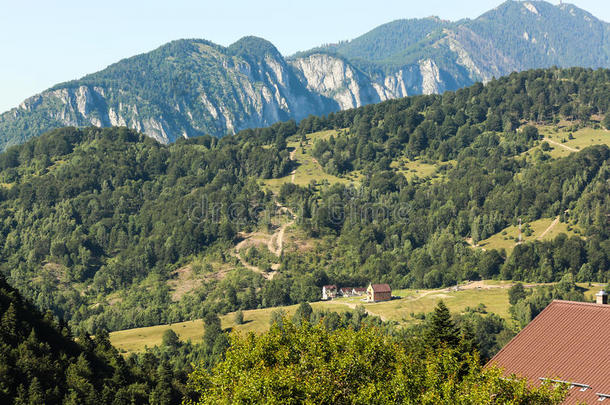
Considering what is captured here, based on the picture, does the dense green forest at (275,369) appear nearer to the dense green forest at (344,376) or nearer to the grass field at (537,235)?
the dense green forest at (344,376)

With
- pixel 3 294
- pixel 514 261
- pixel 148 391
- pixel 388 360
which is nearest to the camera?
pixel 388 360

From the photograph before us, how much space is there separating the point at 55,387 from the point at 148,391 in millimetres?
16529

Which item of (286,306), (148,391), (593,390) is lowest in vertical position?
(286,306)

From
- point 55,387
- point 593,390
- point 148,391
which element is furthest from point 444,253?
point 593,390

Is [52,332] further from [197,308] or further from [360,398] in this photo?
[197,308]

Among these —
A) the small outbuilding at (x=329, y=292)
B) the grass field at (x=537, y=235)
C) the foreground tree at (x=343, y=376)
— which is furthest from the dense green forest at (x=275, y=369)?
the grass field at (x=537, y=235)

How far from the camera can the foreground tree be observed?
33812 mm

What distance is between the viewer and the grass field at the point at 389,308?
150000 millimetres

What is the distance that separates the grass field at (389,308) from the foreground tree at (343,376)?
105m

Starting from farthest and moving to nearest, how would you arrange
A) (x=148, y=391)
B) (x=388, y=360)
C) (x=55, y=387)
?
(x=148, y=391) < (x=55, y=387) < (x=388, y=360)

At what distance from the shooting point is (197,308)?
18150 centimetres

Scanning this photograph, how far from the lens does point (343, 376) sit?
1522 inches

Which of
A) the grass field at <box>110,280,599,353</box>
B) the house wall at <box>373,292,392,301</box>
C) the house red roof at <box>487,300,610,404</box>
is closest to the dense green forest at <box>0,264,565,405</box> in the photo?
the house red roof at <box>487,300,610,404</box>

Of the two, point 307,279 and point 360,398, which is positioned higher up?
point 360,398
